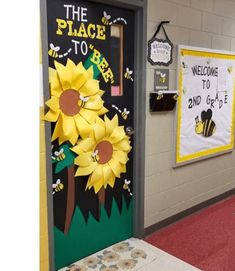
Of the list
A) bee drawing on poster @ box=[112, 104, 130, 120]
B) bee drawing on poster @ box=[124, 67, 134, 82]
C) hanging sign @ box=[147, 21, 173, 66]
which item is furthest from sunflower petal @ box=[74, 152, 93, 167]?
hanging sign @ box=[147, 21, 173, 66]

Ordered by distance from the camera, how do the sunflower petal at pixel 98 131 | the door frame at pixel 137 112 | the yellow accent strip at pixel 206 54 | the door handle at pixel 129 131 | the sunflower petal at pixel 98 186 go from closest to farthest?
the door frame at pixel 137 112 < the sunflower petal at pixel 98 131 < the sunflower petal at pixel 98 186 < the door handle at pixel 129 131 < the yellow accent strip at pixel 206 54

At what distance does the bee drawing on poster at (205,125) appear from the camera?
2998 millimetres

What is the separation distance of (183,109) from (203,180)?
91cm

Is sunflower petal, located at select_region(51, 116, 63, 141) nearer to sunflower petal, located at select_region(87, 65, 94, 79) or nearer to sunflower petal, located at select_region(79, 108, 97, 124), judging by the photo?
sunflower petal, located at select_region(79, 108, 97, 124)

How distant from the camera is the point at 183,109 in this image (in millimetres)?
2787

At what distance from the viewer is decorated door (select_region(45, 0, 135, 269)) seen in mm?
1996

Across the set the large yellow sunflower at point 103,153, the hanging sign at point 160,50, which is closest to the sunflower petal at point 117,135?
the large yellow sunflower at point 103,153

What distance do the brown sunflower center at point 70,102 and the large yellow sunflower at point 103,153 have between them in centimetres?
20

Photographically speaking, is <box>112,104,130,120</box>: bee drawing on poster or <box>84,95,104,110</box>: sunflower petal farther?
<box>112,104,130,120</box>: bee drawing on poster

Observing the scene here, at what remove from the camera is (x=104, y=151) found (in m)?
2.33

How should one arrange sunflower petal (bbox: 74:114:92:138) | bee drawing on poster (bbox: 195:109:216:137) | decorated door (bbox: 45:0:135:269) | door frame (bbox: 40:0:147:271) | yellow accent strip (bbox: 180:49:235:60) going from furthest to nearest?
bee drawing on poster (bbox: 195:109:216:137)
yellow accent strip (bbox: 180:49:235:60)
sunflower petal (bbox: 74:114:92:138)
decorated door (bbox: 45:0:135:269)
door frame (bbox: 40:0:147:271)

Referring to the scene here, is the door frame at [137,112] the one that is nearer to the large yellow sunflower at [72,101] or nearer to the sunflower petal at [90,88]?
the large yellow sunflower at [72,101]
